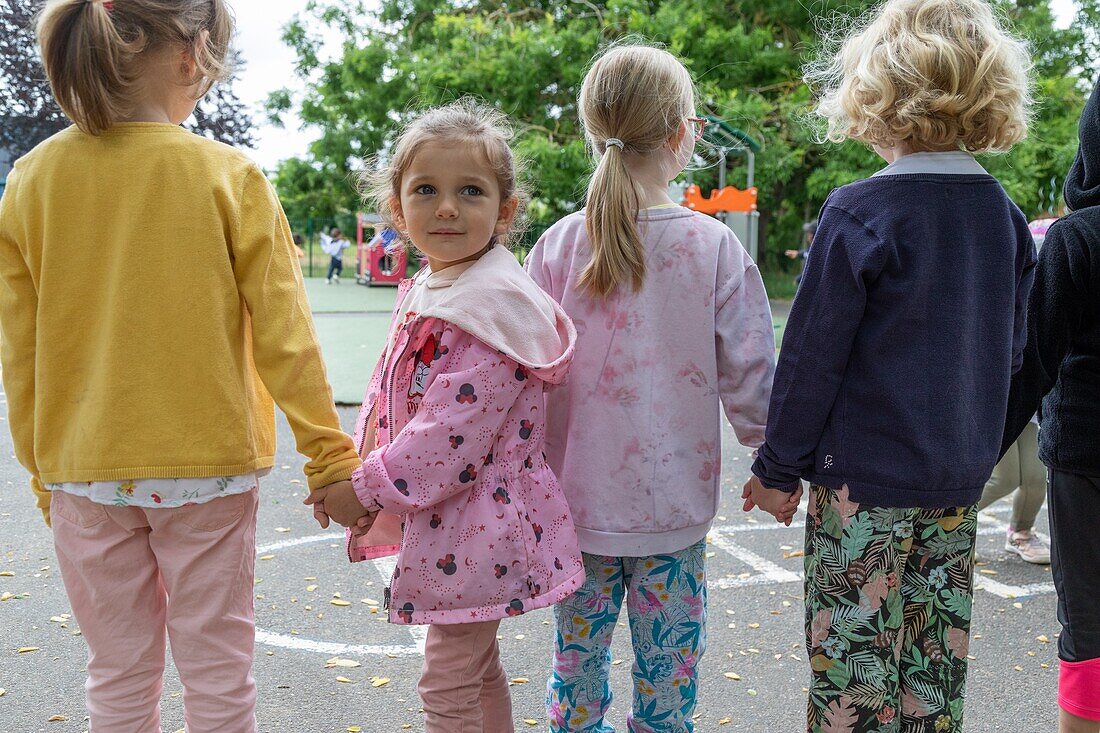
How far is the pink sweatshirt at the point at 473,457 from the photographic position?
209 centimetres

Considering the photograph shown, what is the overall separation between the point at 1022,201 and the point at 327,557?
15943 millimetres

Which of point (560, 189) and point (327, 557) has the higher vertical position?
point (560, 189)

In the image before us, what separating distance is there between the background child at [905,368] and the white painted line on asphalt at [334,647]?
1658 millimetres

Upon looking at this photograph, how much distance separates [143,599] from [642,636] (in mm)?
1155

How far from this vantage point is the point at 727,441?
7.02 meters

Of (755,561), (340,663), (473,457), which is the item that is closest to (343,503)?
(473,457)

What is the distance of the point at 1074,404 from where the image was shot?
245 centimetres

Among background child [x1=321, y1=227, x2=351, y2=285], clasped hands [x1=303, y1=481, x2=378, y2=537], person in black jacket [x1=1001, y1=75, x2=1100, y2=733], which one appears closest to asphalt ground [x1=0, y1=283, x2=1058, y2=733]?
person in black jacket [x1=1001, y1=75, x2=1100, y2=733]

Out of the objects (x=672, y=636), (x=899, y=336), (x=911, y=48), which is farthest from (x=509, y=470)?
(x=911, y=48)

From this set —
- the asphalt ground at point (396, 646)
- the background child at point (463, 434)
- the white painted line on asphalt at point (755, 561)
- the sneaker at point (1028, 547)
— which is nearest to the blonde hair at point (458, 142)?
the background child at point (463, 434)

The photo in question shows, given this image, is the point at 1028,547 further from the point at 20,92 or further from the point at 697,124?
the point at 20,92

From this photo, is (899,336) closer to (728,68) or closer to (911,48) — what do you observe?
(911,48)

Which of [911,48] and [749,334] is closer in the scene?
[911,48]

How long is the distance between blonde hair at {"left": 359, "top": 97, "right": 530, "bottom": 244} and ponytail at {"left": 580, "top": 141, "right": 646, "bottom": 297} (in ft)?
0.65
